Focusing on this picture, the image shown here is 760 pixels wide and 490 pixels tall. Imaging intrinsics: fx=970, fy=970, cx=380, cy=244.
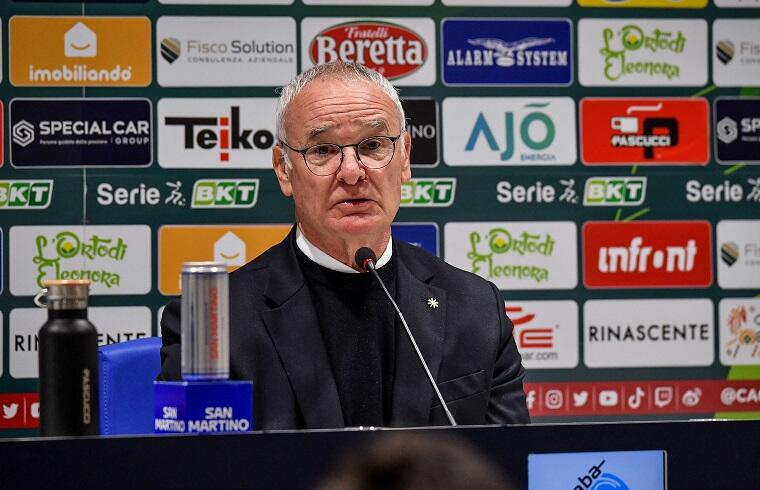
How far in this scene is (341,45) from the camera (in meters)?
3.85

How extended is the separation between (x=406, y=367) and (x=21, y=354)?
2.22 metres

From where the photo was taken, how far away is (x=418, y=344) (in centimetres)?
205

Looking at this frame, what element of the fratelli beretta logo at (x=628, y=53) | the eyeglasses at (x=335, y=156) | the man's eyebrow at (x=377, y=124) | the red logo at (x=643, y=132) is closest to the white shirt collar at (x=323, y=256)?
the eyeglasses at (x=335, y=156)

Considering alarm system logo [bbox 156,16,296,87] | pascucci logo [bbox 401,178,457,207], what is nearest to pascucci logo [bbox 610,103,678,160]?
pascucci logo [bbox 401,178,457,207]

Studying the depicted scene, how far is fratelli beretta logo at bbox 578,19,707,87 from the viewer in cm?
396

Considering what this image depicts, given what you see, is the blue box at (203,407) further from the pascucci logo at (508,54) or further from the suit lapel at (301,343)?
the pascucci logo at (508,54)

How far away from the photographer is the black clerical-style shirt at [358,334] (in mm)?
2021

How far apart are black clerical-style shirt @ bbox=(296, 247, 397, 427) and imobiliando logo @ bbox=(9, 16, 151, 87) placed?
1903mm

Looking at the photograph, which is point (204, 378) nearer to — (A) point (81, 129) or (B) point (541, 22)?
(A) point (81, 129)

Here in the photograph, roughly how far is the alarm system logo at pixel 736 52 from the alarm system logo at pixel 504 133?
716mm

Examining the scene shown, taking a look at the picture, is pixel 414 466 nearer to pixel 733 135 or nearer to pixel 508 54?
pixel 508 54

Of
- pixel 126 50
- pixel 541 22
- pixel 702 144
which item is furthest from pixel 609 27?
pixel 126 50

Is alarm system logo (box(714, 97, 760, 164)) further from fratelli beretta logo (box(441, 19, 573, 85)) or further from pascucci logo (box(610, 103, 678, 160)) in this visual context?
fratelli beretta logo (box(441, 19, 573, 85))

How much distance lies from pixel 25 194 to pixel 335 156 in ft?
6.65
